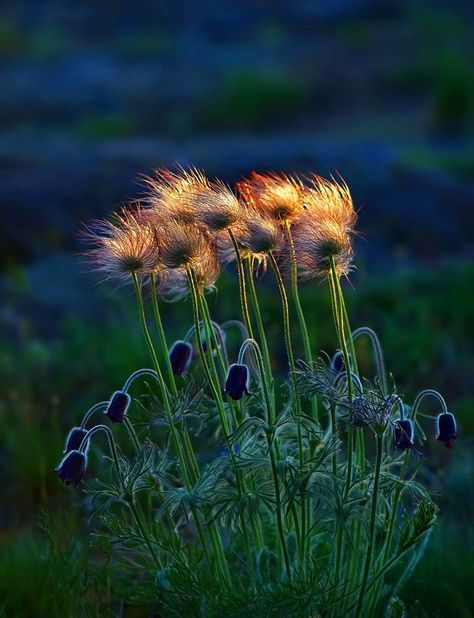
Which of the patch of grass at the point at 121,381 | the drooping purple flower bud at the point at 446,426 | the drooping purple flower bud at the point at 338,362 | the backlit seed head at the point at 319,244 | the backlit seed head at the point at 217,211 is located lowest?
the patch of grass at the point at 121,381

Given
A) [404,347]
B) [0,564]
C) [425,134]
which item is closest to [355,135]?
[425,134]

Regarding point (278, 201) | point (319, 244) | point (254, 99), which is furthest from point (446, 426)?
point (254, 99)

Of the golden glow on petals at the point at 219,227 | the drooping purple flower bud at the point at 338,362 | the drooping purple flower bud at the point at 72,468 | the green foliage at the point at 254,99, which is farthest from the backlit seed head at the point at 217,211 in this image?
the green foliage at the point at 254,99

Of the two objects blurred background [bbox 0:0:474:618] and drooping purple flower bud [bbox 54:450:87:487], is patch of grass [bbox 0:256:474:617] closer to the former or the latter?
blurred background [bbox 0:0:474:618]

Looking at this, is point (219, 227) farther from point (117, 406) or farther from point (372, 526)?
point (372, 526)

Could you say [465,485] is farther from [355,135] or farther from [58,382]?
[355,135]

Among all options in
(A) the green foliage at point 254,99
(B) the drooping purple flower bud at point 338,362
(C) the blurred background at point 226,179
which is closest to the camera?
(B) the drooping purple flower bud at point 338,362

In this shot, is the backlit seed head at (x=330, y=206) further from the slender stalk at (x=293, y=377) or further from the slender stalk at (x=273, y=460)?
the slender stalk at (x=273, y=460)

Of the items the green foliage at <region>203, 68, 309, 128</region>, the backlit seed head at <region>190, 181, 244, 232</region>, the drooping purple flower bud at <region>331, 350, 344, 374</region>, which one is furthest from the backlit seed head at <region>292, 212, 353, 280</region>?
the green foliage at <region>203, 68, 309, 128</region>
